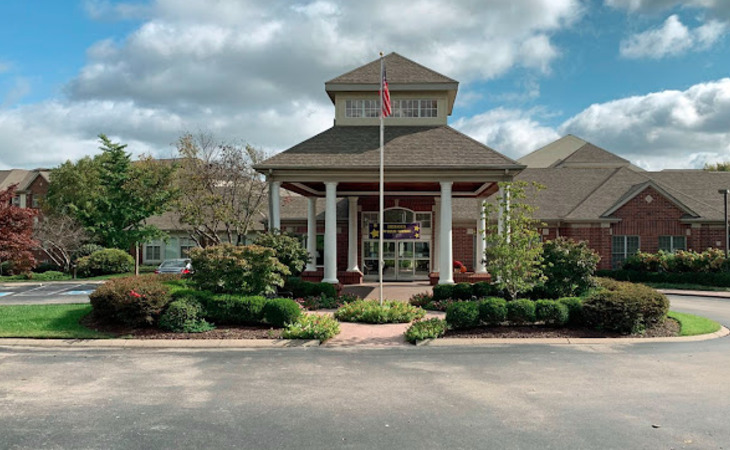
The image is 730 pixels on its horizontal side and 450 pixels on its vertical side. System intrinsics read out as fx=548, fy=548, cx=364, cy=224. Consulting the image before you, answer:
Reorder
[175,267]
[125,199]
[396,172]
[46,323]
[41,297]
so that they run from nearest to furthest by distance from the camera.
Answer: [46,323], [396,172], [41,297], [175,267], [125,199]

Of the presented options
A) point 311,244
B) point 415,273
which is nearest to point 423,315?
point 311,244

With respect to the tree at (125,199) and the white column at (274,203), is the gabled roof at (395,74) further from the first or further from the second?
the tree at (125,199)

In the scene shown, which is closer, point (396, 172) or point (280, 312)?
point (280, 312)

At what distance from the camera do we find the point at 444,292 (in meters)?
17.2

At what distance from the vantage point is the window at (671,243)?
31156 mm

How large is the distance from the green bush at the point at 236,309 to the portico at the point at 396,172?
20.7 feet

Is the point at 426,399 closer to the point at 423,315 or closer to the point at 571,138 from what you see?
the point at 423,315

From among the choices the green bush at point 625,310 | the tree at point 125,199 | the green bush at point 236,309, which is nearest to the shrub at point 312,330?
the green bush at point 236,309

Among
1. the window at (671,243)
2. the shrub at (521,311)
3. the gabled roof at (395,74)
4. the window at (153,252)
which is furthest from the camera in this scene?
the window at (153,252)

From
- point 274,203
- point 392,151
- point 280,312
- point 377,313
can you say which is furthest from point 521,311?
point 274,203

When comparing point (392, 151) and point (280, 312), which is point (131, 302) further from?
point (392, 151)

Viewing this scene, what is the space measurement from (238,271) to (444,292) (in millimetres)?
6490

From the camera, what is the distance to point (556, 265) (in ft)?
49.5

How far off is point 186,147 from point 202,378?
26.0 meters
